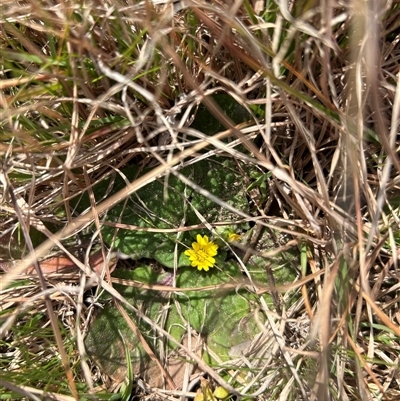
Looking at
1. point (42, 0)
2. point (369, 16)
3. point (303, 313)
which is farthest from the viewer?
point (303, 313)

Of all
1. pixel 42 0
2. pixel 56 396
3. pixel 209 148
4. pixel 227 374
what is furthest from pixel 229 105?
pixel 56 396

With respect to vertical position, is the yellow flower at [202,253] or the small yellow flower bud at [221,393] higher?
the yellow flower at [202,253]

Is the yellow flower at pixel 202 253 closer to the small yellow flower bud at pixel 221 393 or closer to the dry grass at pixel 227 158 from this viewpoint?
the dry grass at pixel 227 158

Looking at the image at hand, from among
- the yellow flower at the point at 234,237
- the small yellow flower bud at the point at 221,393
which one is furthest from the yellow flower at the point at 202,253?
the small yellow flower bud at the point at 221,393

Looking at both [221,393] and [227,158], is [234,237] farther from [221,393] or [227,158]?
[221,393]

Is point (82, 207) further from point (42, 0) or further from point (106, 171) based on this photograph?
point (42, 0)

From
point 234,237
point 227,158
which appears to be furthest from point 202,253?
point 227,158

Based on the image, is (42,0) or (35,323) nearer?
(42,0)

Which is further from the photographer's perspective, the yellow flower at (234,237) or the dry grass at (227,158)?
the yellow flower at (234,237)

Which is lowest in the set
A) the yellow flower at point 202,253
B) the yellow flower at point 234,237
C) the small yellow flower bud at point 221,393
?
the small yellow flower bud at point 221,393
